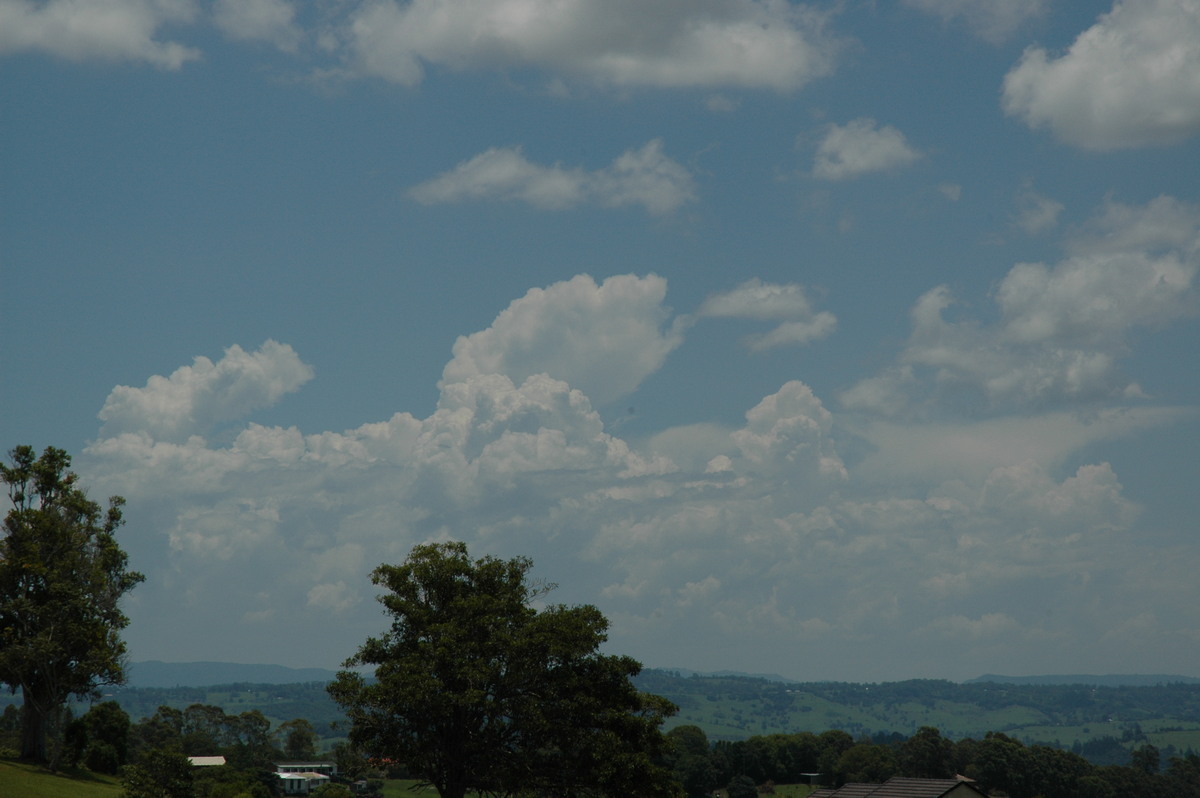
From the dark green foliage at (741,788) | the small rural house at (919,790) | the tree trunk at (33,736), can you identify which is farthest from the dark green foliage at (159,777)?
the dark green foliage at (741,788)

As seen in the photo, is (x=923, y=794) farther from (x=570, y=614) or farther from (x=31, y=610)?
(x=31, y=610)

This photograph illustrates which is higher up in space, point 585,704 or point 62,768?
point 585,704

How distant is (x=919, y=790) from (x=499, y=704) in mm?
20890

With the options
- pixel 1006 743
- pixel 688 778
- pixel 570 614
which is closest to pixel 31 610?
pixel 570 614

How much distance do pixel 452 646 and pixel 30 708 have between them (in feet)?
124

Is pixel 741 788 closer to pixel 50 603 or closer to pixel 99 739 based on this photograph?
pixel 99 739

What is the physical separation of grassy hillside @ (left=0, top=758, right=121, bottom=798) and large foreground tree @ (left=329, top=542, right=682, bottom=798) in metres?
20.4

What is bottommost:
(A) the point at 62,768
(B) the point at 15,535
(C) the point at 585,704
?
(A) the point at 62,768

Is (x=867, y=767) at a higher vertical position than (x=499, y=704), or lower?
lower

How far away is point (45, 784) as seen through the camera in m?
65.2

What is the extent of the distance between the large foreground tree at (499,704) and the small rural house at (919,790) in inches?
414

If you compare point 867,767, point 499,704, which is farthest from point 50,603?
point 867,767

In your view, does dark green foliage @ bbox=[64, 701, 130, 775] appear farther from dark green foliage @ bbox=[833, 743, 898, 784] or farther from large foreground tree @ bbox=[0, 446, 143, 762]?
dark green foliage @ bbox=[833, 743, 898, 784]

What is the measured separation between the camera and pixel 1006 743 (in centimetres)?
18738
